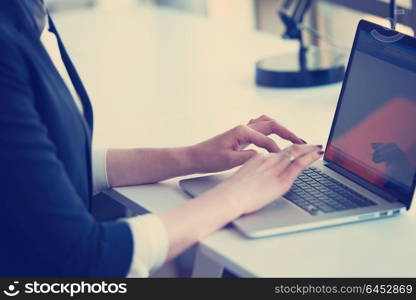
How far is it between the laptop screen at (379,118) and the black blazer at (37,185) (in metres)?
0.40

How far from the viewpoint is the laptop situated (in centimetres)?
109

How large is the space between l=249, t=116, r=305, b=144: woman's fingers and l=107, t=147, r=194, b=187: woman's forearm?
0.13 metres

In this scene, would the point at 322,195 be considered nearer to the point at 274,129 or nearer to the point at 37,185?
the point at 274,129

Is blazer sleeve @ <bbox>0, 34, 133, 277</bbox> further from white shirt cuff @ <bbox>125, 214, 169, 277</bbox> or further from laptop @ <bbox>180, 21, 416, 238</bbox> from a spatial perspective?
laptop @ <bbox>180, 21, 416, 238</bbox>

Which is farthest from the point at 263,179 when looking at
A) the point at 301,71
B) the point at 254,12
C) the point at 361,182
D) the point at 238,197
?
the point at 254,12

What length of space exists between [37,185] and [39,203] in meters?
0.02

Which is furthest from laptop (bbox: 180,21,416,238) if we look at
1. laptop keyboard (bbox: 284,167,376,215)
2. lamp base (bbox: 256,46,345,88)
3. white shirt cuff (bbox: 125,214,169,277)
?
lamp base (bbox: 256,46,345,88)

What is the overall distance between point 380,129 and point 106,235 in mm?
450

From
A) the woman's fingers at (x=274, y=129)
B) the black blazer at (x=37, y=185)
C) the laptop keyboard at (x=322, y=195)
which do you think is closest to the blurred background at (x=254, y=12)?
the woman's fingers at (x=274, y=129)

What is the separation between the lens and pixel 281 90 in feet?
6.01

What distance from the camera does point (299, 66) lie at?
74.0 inches

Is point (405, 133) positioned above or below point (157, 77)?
above

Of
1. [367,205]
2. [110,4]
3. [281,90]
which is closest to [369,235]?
[367,205]

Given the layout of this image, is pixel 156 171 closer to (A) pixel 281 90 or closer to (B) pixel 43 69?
(B) pixel 43 69
